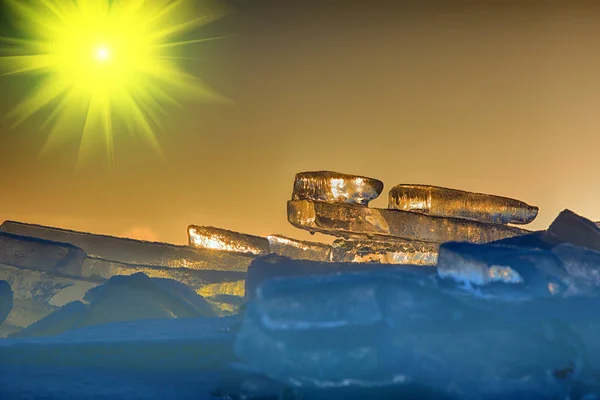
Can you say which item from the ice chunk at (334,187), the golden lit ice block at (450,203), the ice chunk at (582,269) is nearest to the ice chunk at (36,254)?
the ice chunk at (334,187)

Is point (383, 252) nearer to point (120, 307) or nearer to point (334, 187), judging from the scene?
point (334, 187)

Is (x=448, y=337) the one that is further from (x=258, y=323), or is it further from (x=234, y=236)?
(x=234, y=236)

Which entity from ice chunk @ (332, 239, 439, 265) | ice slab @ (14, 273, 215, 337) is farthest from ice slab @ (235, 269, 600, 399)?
ice chunk @ (332, 239, 439, 265)

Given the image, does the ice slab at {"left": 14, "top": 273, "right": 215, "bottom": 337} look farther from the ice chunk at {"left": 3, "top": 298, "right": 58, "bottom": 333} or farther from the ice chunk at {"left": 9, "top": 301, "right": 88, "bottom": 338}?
the ice chunk at {"left": 3, "top": 298, "right": 58, "bottom": 333}

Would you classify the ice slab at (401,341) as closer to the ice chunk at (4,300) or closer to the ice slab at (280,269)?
the ice slab at (280,269)

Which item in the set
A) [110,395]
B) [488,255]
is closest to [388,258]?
[488,255]

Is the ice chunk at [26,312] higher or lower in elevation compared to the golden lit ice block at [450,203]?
lower
